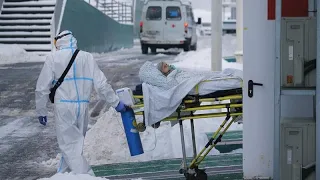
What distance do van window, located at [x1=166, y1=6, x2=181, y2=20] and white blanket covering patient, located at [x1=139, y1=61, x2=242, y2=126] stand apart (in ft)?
85.9

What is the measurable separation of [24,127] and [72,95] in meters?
5.30

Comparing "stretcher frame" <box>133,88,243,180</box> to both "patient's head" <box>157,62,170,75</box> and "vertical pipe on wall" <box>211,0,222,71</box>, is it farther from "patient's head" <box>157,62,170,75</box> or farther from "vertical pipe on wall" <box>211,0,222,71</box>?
"vertical pipe on wall" <box>211,0,222,71</box>

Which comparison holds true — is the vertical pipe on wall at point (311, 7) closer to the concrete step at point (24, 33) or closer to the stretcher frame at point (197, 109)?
the stretcher frame at point (197, 109)

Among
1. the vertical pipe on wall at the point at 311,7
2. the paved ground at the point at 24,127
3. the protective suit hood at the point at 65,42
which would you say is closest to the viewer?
the vertical pipe on wall at the point at 311,7

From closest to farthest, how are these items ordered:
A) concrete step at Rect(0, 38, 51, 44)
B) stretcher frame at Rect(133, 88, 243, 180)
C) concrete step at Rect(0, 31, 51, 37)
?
stretcher frame at Rect(133, 88, 243, 180) → concrete step at Rect(0, 38, 51, 44) → concrete step at Rect(0, 31, 51, 37)

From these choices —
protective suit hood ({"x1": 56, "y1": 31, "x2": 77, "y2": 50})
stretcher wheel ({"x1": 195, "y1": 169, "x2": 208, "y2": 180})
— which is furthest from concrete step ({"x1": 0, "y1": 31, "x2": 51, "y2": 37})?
stretcher wheel ({"x1": 195, "y1": 169, "x2": 208, "y2": 180})

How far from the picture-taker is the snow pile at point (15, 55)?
24.8 m

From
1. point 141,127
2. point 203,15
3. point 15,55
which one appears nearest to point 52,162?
point 141,127

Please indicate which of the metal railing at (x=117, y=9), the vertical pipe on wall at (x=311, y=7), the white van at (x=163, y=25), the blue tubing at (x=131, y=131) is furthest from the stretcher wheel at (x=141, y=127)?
the metal railing at (x=117, y=9)

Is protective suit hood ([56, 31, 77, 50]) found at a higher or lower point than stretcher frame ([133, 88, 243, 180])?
higher

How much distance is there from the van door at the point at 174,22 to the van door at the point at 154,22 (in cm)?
22

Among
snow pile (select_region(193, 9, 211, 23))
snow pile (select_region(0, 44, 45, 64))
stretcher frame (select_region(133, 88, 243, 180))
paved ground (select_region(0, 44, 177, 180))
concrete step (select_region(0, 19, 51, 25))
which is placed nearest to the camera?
stretcher frame (select_region(133, 88, 243, 180))

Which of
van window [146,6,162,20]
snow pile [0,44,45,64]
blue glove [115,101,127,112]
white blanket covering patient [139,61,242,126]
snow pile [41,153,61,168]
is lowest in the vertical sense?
snow pile [41,153,61,168]

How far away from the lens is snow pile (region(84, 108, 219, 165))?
972 centimetres
